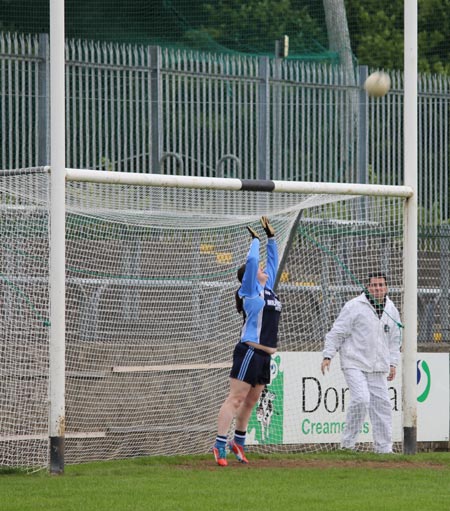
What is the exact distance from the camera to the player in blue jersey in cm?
1168

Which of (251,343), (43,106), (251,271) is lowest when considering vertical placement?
(251,343)

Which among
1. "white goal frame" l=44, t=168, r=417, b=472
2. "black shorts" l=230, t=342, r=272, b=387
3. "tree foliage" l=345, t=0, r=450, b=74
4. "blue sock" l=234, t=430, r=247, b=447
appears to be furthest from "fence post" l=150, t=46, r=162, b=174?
"tree foliage" l=345, t=0, r=450, b=74

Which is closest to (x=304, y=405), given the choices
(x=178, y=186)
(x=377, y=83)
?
(x=377, y=83)

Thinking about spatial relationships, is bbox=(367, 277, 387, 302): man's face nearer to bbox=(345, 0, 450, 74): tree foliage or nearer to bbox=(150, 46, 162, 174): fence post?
bbox=(150, 46, 162, 174): fence post

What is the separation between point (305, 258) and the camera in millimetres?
14562

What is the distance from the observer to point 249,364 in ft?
38.4

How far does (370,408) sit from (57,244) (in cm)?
431

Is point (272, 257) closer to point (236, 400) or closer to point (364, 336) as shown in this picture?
point (236, 400)

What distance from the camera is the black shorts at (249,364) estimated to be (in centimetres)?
1173

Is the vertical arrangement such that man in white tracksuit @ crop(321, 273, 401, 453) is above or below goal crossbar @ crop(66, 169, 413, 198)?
below

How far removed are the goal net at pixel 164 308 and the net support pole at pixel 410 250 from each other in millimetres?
543

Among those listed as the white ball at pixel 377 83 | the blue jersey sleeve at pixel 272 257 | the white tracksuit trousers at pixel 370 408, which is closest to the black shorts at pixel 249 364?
the blue jersey sleeve at pixel 272 257

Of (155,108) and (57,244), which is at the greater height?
(155,108)

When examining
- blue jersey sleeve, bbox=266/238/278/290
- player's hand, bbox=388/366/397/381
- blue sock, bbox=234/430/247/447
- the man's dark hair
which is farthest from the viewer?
player's hand, bbox=388/366/397/381
